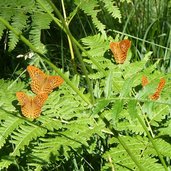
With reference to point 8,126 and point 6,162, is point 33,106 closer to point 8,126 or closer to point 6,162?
point 8,126

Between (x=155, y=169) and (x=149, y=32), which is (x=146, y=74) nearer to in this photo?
(x=155, y=169)

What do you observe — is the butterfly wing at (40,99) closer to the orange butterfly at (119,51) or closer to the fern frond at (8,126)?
the fern frond at (8,126)

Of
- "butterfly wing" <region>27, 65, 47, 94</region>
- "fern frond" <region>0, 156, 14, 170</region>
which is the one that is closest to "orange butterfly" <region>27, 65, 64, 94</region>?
"butterfly wing" <region>27, 65, 47, 94</region>

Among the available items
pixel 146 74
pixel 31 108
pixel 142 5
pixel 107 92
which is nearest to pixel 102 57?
pixel 146 74

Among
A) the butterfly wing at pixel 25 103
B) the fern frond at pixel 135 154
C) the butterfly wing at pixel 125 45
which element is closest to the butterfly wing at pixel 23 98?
the butterfly wing at pixel 25 103

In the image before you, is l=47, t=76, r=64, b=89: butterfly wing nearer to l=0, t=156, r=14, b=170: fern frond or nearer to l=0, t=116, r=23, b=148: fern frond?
l=0, t=116, r=23, b=148: fern frond

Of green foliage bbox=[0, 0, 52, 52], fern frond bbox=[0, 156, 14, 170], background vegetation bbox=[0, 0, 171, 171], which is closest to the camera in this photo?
background vegetation bbox=[0, 0, 171, 171]

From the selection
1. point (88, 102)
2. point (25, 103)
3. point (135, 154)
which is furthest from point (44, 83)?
point (88, 102)

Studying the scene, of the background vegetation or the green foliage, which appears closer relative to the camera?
the background vegetation
